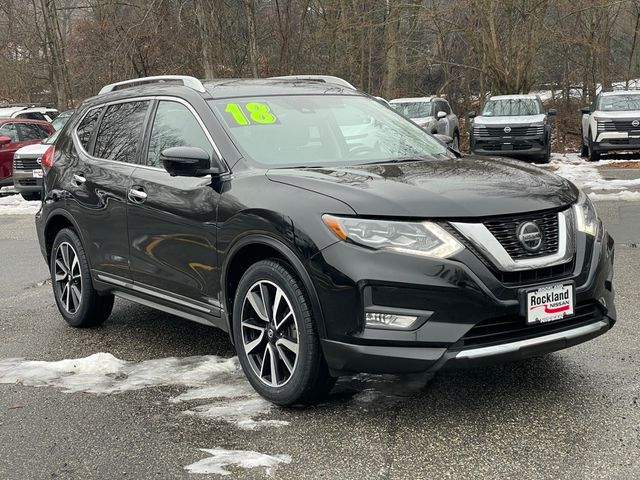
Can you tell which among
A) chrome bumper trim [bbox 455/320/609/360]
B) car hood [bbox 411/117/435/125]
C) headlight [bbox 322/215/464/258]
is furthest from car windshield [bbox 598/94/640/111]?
headlight [bbox 322/215/464/258]

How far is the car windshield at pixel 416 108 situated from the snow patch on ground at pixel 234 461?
18782 millimetres

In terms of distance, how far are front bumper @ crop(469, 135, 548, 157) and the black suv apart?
1599 centimetres

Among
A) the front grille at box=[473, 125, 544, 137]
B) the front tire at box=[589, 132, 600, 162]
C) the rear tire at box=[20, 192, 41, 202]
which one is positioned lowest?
the front tire at box=[589, 132, 600, 162]

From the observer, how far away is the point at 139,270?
5.27 meters

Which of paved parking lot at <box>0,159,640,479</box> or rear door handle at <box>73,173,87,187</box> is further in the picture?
rear door handle at <box>73,173,87,187</box>

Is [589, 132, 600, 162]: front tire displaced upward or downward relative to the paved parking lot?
downward

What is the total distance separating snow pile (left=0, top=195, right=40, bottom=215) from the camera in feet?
51.3

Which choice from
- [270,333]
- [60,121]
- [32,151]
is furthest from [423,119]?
[270,333]

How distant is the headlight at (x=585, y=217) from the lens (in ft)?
13.5

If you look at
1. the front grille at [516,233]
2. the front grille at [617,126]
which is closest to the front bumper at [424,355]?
the front grille at [516,233]

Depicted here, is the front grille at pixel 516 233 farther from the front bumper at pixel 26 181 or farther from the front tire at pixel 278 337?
the front bumper at pixel 26 181

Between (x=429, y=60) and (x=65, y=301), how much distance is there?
80.1ft

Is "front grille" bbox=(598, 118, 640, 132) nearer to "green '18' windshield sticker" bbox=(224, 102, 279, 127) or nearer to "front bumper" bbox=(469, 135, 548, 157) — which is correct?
"front bumper" bbox=(469, 135, 548, 157)

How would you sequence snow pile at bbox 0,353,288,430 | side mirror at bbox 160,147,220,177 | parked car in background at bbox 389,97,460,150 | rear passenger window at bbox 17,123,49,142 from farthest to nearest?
parked car in background at bbox 389,97,460,150, rear passenger window at bbox 17,123,49,142, side mirror at bbox 160,147,220,177, snow pile at bbox 0,353,288,430
